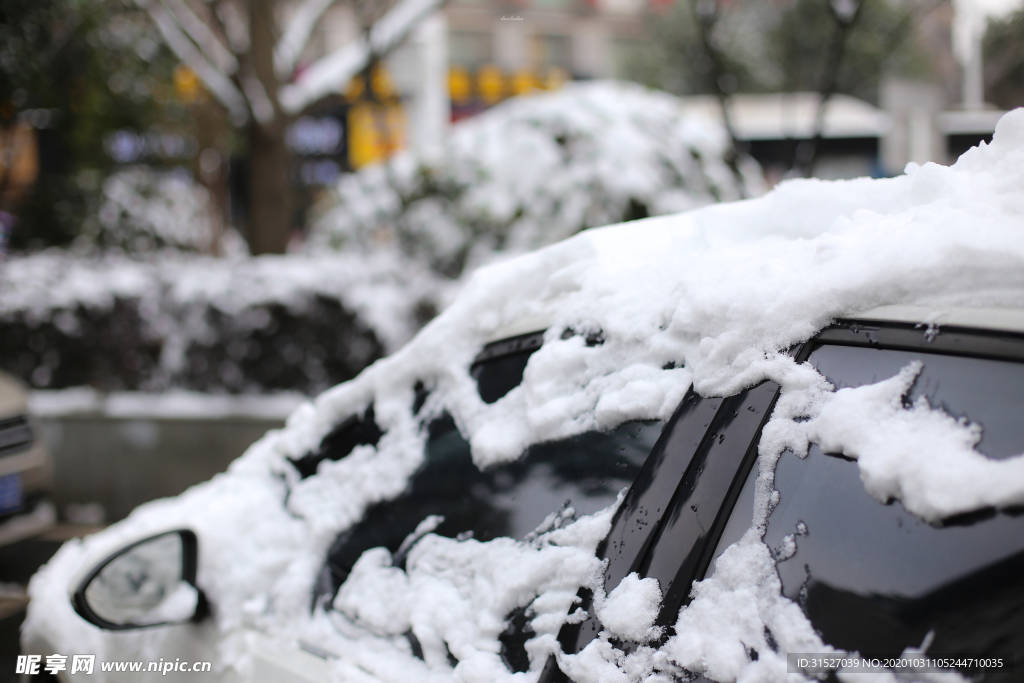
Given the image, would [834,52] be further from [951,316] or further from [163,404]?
[163,404]

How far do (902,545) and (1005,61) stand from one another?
23.7 m

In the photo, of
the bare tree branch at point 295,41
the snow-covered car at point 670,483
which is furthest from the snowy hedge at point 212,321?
the snow-covered car at point 670,483

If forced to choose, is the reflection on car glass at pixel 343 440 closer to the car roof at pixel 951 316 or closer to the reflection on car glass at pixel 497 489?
the reflection on car glass at pixel 497 489

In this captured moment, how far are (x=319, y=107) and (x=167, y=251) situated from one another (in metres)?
4.34

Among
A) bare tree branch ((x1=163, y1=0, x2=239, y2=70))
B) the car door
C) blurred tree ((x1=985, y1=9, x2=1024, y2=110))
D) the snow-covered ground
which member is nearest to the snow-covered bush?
bare tree branch ((x1=163, y1=0, x2=239, y2=70))

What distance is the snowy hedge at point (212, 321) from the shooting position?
669cm

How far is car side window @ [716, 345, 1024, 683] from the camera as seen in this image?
0.91 meters

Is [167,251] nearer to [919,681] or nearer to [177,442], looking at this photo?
[177,442]

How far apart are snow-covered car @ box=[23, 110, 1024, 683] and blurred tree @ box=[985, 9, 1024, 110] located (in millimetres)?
14744

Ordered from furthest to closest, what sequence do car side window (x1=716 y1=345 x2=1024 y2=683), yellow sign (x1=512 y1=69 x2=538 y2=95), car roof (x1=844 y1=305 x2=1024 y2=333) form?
yellow sign (x1=512 y1=69 x2=538 y2=95) < car roof (x1=844 y1=305 x2=1024 y2=333) < car side window (x1=716 y1=345 x2=1024 y2=683)

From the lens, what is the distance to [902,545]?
998 millimetres

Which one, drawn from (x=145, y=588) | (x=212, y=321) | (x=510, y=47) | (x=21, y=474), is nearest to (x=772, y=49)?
(x=510, y=47)

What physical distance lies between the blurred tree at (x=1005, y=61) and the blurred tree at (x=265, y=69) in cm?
1090

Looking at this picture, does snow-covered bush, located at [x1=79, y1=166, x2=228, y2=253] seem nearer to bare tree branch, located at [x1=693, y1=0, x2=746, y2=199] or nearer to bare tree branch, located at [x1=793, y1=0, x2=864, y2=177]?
bare tree branch, located at [x1=693, y1=0, x2=746, y2=199]
